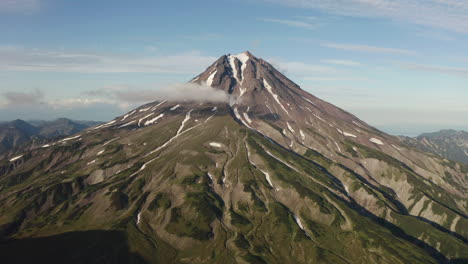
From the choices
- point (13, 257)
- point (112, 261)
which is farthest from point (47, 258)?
point (112, 261)

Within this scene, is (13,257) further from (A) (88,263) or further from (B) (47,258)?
(A) (88,263)

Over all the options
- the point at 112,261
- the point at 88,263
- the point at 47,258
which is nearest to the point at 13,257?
the point at 47,258

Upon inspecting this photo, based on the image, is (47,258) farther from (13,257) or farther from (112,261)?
(112,261)

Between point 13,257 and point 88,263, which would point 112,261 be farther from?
point 13,257

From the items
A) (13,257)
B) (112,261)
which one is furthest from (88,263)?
(13,257)
